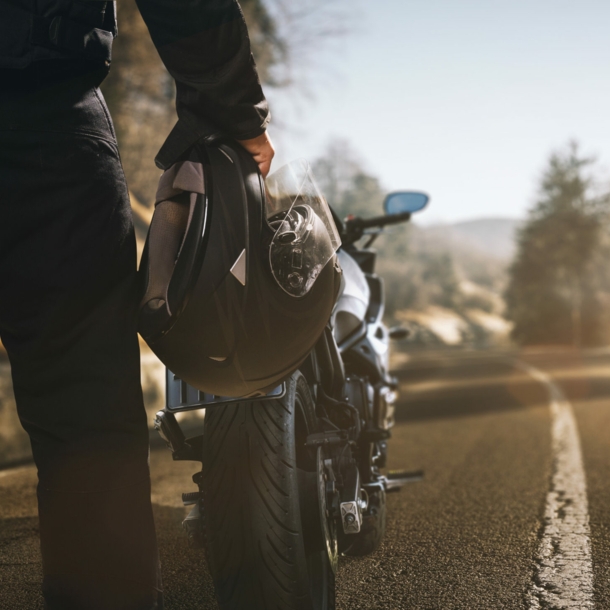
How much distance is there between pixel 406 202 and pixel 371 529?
1.57 metres

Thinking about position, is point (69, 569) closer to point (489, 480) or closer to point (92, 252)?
point (92, 252)

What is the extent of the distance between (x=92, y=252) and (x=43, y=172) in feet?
0.56

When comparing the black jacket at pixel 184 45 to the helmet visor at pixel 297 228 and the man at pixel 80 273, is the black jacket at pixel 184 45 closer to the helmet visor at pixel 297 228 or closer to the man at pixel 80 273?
the man at pixel 80 273

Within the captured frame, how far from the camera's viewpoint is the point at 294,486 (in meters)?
1.91

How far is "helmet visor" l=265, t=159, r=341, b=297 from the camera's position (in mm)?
1725

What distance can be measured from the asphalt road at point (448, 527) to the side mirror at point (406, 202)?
1.40 meters

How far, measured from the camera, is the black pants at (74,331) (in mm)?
1470

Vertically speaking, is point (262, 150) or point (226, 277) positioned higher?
point (262, 150)

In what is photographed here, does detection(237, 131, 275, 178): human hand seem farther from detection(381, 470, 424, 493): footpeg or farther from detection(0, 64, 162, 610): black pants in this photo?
detection(381, 470, 424, 493): footpeg

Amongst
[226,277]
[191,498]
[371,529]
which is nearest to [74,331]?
[226,277]

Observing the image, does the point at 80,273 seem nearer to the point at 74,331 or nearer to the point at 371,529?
the point at 74,331

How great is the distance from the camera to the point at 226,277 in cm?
160

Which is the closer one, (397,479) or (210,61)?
(210,61)

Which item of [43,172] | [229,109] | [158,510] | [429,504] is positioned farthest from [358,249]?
[43,172]
